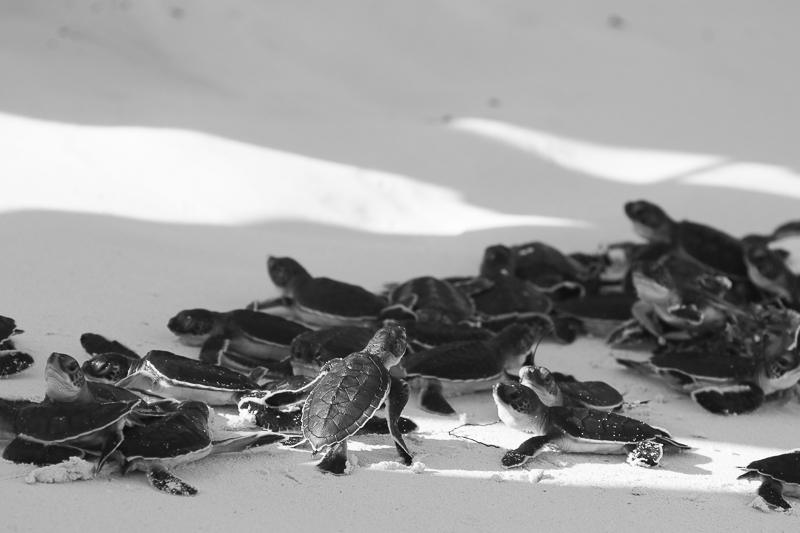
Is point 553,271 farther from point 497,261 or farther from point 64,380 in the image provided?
point 64,380

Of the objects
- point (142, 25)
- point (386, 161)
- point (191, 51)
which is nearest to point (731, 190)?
point (386, 161)

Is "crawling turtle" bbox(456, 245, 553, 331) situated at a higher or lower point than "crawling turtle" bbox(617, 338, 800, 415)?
higher

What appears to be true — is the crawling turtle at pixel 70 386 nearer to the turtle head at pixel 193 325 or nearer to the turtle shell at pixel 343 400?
the turtle shell at pixel 343 400

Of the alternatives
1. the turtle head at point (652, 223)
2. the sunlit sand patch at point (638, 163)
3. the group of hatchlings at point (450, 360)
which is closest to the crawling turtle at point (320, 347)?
the group of hatchlings at point (450, 360)

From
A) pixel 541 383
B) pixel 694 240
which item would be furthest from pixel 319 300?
pixel 694 240

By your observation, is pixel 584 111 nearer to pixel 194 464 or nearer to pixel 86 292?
pixel 86 292

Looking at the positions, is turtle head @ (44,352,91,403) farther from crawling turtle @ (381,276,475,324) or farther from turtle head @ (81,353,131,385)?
crawling turtle @ (381,276,475,324)

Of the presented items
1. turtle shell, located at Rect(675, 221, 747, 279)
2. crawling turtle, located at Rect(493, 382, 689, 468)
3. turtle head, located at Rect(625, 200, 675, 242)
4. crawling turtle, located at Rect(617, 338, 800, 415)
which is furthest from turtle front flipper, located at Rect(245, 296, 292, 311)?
turtle shell, located at Rect(675, 221, 747, 279)

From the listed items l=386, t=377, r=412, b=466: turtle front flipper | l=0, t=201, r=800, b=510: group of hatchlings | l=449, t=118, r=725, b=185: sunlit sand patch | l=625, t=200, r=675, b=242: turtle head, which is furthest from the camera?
l=449, t=118, r=725, b=185: sunlit sand patch
